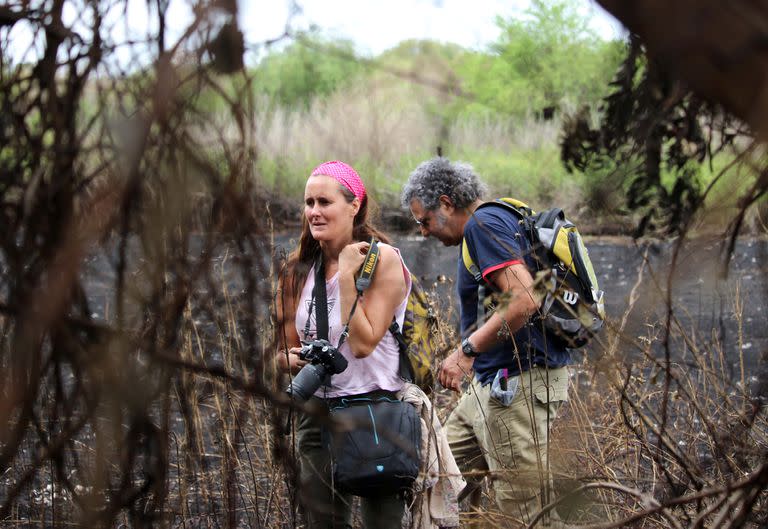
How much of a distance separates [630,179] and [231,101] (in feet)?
2.93

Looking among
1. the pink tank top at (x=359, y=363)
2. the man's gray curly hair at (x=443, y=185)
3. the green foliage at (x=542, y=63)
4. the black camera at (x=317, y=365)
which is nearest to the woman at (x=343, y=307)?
the pink tank top at (x=359, y=363)

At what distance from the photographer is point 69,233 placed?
4.89 ft

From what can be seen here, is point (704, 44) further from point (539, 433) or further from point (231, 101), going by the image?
point (539, 433)

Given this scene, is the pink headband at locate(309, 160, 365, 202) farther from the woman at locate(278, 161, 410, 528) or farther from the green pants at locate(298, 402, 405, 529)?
the green pants at locate(298, 402, 405, 529)

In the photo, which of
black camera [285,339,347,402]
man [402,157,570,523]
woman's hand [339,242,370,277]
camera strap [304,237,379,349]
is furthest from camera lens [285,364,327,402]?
man [402,157,570,523]

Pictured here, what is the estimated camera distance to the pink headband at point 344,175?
11.7 feet

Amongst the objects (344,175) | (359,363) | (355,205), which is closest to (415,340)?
(359,363)

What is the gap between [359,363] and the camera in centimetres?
341

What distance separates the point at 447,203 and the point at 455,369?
721 millimetres

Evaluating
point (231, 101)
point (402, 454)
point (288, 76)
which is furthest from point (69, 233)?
point (402, 454)

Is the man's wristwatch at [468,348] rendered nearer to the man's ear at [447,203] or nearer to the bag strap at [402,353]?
the bag strap at [402,353]

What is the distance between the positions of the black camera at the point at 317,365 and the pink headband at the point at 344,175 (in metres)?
0.67

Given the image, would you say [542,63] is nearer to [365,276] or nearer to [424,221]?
[365,276]

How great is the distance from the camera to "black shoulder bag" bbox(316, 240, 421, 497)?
3.24 m
